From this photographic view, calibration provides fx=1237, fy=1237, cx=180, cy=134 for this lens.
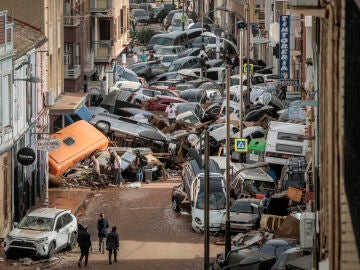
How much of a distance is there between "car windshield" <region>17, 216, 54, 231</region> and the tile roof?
6.64m

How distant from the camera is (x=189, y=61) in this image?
8575 cm

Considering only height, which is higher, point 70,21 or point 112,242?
point 70,21

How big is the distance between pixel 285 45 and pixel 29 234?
2303cm

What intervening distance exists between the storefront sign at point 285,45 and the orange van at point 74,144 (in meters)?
8.47

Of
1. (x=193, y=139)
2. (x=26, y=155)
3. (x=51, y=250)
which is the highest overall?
(x=26, y=155)

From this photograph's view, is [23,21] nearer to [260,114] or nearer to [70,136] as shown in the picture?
[70,136]

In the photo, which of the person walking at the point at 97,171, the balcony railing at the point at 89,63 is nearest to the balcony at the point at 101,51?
the balcony railing at the point at 89,63

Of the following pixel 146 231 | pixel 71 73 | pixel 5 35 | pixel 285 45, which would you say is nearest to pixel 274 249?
pixel 146 231

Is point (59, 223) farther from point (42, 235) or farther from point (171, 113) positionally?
point (171, 113)

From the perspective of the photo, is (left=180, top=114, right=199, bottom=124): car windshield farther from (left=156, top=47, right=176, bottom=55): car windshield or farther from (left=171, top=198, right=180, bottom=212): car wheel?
(left=156, top=47, right=176, bottom=55): car windshield

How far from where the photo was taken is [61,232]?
35156 mm

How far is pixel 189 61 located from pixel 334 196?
7261 centimetres

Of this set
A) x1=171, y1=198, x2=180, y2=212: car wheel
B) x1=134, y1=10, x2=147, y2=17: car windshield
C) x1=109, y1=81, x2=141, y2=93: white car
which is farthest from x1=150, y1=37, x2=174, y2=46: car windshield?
x1=171, y1=198, x2=180, y2=212: car wheel

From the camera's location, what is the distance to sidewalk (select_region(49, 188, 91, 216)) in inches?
1715
